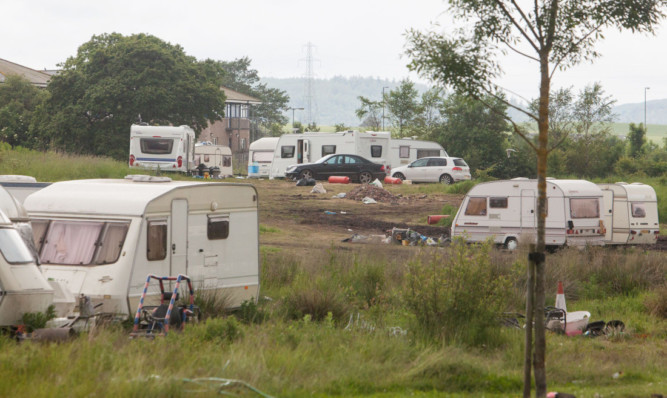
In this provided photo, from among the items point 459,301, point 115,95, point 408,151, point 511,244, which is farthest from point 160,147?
point 459,301

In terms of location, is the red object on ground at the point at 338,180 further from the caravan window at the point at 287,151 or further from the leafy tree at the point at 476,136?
the leafy tree at the point at 476,136

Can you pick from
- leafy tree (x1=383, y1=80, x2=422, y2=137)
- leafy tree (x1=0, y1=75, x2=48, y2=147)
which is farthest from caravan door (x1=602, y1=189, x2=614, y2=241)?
leafy tree (x1=383, y1=80, x2=422, y2=137)

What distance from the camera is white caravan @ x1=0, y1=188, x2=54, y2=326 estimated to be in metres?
9.73

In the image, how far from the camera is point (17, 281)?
990 centimetres

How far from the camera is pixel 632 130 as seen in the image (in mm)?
60812

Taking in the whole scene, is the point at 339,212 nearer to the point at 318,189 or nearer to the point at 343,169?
the point at 318,189

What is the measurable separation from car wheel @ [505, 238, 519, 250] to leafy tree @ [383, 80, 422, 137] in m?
46.8

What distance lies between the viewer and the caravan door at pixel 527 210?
22719mm

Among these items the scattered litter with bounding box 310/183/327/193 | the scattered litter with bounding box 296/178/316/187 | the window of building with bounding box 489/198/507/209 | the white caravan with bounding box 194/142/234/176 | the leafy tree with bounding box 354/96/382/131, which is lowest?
the window of building with bounding box 489/198/507/209

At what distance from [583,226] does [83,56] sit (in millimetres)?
36786

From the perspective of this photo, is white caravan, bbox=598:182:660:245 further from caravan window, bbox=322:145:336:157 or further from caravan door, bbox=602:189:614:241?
caravan window, bbox=322:145:336:157

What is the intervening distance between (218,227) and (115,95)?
119 feet

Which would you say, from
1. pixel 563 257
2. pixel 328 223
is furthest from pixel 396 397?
pixel 328 223

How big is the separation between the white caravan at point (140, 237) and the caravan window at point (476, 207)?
34.1 ft
